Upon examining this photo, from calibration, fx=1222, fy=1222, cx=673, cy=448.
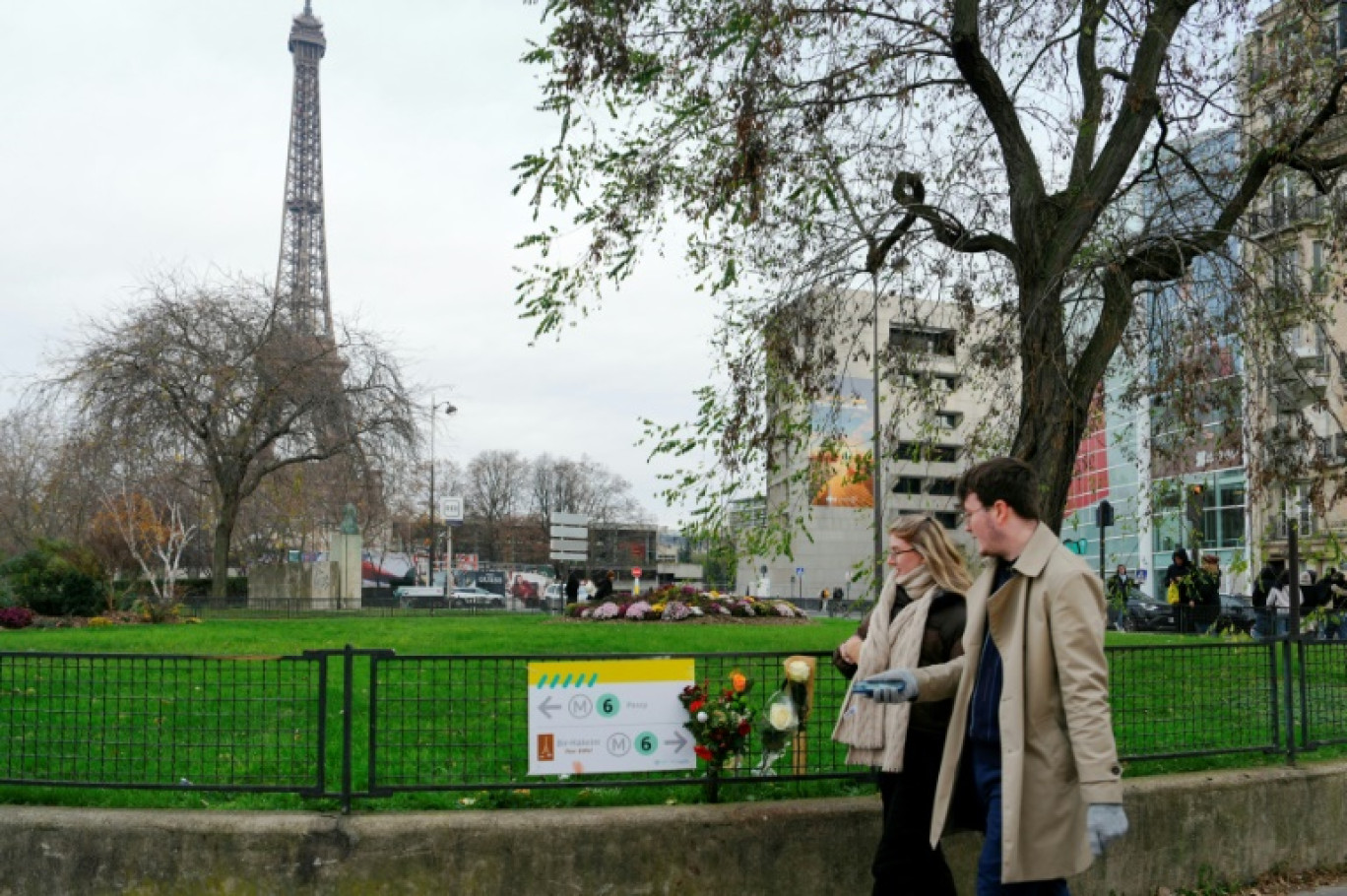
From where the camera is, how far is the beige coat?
3.65m

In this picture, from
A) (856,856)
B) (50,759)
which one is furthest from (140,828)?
(856,856)

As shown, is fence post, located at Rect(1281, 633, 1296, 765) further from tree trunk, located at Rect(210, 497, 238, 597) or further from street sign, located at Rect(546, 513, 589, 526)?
tree trunk, located at Rect(210, 497, 238, 597)

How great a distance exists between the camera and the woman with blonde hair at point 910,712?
476 cm

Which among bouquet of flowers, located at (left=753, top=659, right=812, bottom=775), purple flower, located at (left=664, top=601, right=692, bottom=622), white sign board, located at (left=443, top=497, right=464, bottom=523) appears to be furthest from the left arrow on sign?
white sign board, located at (left=443, top=497, right=464, bottom=523)

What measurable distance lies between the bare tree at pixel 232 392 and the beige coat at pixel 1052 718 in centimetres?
3062

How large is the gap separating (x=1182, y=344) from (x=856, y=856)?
470cm

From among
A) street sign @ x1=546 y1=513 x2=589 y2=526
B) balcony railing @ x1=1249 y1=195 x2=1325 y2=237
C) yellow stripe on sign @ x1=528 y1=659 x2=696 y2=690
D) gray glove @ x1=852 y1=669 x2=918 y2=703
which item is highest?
balcony railing @ x1=1249 y1=195 x2=1325 y2=237

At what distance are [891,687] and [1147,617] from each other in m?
27.3

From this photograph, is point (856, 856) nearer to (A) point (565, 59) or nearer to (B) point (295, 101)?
(A) point (565, 59)

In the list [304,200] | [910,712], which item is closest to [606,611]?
[910,712]

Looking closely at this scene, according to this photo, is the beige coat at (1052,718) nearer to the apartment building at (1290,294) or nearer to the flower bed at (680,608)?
the apartment building at (1290,294)

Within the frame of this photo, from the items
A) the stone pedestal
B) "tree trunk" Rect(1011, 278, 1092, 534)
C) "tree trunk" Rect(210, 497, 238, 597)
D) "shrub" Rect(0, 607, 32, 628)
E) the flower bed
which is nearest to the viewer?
"tree trunk" Rect(1011, 278, 1092, 534)

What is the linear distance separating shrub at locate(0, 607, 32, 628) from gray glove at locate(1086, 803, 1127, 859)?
24696 millimetres

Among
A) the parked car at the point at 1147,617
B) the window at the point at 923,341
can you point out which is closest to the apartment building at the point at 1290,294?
the window at the point at 923,341
